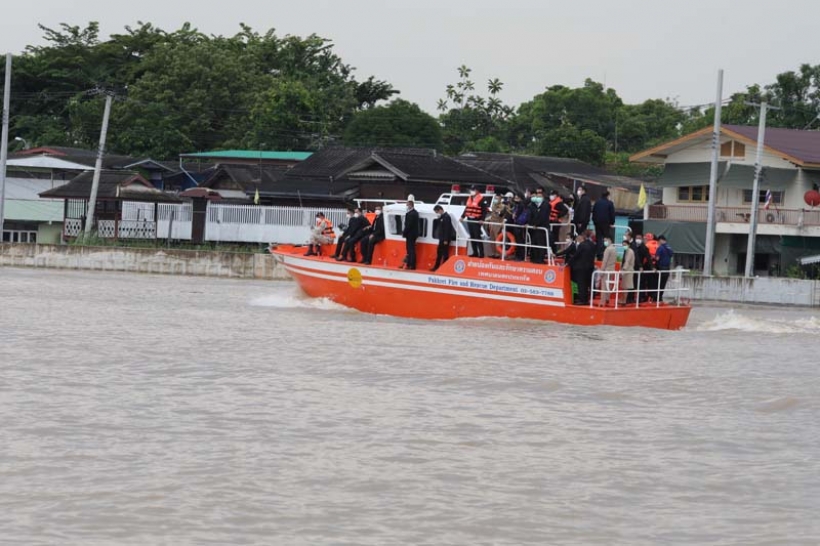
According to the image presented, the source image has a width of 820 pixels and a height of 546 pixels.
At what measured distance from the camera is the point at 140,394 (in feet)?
47.4

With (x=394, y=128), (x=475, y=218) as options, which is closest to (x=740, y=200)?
(x=394, y=128)

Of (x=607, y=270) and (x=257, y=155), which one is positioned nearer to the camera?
(x=607, y=270)

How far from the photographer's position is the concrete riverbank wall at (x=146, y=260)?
4238cm

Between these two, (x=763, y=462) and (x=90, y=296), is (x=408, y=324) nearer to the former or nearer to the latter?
(x=90, y=296)

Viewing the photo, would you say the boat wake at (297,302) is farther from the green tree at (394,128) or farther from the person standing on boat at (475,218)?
the green tree at (394,128)

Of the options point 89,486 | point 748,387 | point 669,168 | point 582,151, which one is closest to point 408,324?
point 748,387

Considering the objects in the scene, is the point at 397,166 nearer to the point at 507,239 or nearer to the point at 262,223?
the point at 262,223

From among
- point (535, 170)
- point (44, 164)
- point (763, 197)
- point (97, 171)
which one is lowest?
point (97, 171)

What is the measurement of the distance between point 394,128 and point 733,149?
24.9 metres

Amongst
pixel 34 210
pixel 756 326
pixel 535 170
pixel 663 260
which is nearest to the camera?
pixel 756 326

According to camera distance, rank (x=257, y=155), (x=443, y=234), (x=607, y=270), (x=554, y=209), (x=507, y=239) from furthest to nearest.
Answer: (x=257, y=155)
(x=507, y=239)
(x=443, y=234)
(x=554, y=209)
(x=607, y=270)

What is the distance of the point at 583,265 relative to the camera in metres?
25.0

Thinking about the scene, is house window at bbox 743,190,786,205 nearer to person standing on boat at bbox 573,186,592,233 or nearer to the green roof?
the green roof

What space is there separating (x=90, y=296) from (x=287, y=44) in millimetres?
59632
